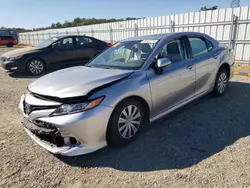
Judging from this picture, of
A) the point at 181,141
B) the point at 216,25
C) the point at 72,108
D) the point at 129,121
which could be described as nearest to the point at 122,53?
the point at 129,121

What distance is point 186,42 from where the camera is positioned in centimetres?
387

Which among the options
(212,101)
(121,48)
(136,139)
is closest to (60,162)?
(136,139)

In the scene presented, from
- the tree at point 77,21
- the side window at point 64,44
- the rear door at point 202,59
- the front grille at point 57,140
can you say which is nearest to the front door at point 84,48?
the side window at point 64,44

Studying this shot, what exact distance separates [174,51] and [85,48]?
6.19 metres

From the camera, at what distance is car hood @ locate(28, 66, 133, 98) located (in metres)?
2.57

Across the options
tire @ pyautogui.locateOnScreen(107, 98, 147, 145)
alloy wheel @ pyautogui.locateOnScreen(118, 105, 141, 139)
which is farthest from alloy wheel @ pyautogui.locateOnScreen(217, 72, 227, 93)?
alloy wheel @ pyautogui.locateOnScreen(118, 105, 141, 139)

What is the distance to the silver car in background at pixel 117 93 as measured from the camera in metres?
2.48

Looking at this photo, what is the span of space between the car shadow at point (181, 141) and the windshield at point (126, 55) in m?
1.12

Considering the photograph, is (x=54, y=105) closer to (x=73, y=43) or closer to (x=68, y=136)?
(x=68, y=136)

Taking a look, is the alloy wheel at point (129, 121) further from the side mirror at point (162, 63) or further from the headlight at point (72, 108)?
the side mirror at point (162, 63)

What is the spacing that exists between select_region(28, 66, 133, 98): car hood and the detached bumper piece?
1.29 ft

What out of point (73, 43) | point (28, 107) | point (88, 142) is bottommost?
point (88, 142)

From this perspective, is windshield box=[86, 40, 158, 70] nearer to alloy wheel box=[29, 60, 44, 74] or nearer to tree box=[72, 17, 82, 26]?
alloy wheel box=[29, 60, 44, 74]

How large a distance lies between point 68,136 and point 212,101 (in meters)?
3.32
